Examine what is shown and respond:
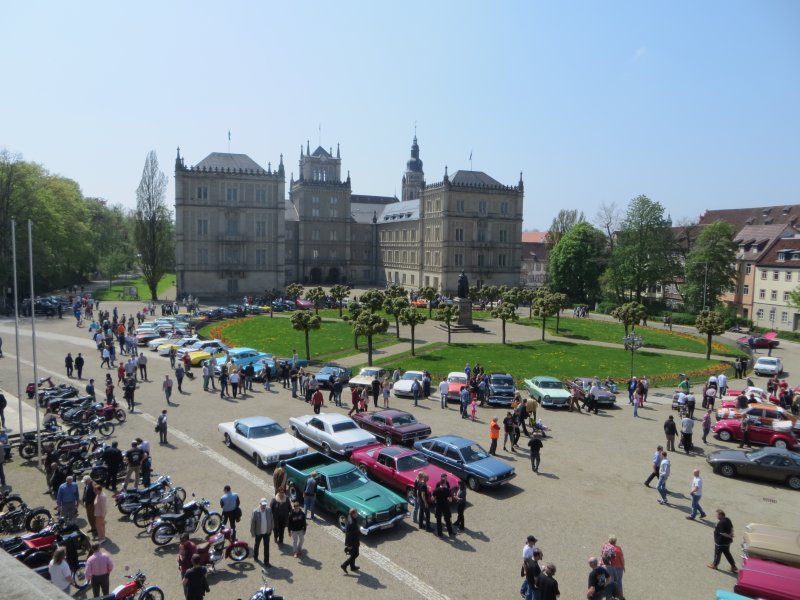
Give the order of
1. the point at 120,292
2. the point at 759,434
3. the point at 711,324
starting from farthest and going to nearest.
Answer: the point at 120,292, the point at 711,324, the point at 759,434

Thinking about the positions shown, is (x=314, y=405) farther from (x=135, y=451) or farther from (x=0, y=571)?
(x=0, y=571)

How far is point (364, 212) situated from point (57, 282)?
54129 mm

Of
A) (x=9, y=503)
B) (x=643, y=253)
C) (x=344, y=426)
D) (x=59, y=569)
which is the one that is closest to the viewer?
(x=59, y=569)

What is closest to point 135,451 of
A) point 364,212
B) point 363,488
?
point 363,488

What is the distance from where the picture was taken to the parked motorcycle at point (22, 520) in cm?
1447

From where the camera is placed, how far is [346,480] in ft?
53.6

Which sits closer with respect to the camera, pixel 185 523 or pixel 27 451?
pixel 185 523

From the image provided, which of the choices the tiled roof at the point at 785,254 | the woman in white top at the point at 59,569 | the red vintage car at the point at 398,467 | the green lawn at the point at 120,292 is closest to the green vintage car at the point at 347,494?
the red vintage car at the point at 398,467

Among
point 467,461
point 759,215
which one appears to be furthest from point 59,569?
point 759,215

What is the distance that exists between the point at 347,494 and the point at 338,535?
1.08 meters

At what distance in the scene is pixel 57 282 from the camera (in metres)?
80.7

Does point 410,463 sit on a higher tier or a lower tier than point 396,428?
higher

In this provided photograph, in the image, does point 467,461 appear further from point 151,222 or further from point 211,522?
point 151,222

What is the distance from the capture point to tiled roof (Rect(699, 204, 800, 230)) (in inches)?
3135
